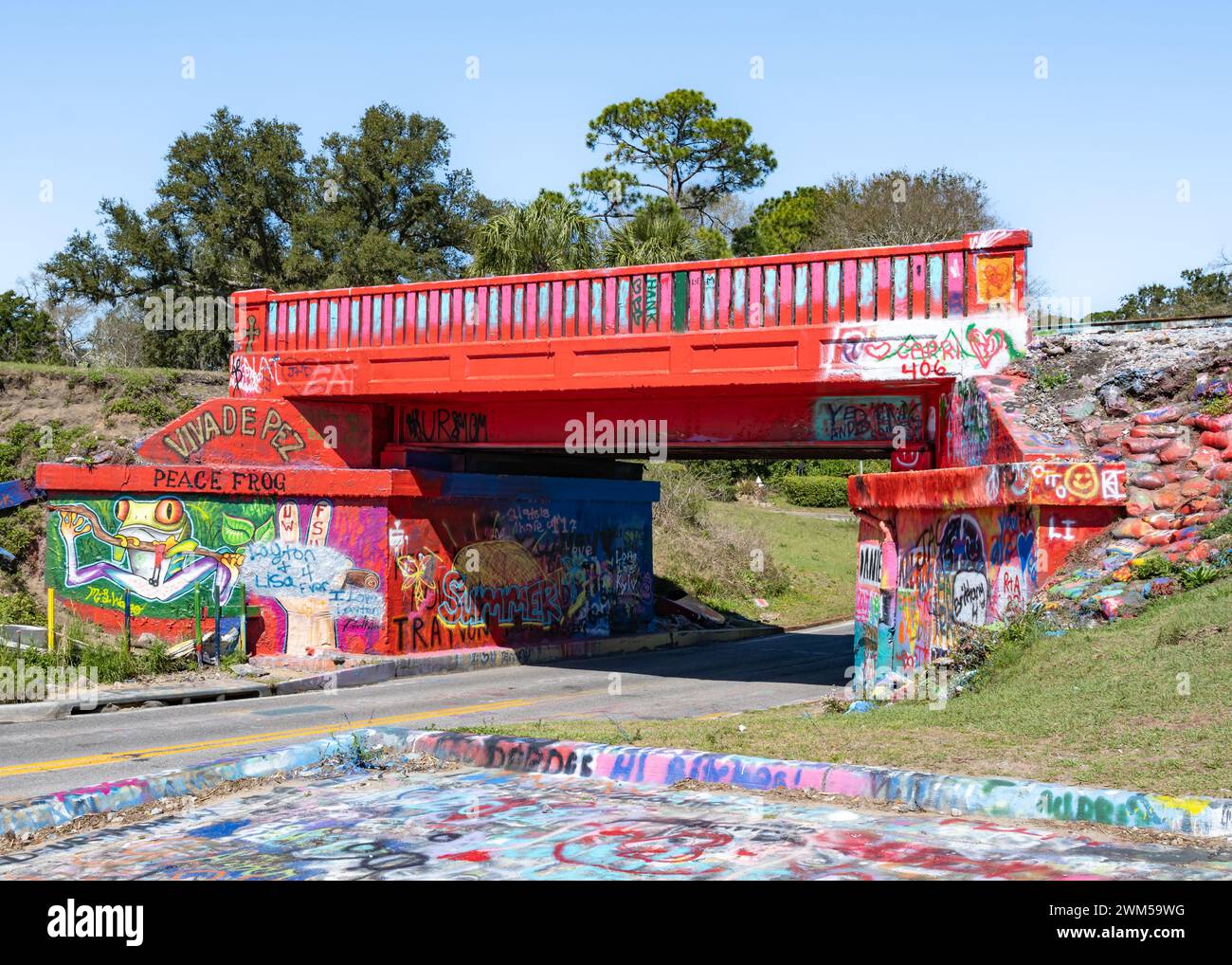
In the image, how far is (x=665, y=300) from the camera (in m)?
18.1

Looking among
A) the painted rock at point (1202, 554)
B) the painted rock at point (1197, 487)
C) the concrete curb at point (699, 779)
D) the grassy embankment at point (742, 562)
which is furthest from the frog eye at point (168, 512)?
the painted rock at point (1202, 554)

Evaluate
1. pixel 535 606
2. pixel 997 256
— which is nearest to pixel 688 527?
pixel 535 606

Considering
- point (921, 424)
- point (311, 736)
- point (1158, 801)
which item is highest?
point (921, 424)

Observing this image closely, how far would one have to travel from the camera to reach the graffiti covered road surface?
20.9 feet

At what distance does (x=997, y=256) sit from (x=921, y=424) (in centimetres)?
290

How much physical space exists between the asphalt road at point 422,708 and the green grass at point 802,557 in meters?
7.96

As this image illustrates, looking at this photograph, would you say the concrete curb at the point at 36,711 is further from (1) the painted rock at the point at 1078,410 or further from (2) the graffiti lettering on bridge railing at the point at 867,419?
→ (1) the painted rock at the point at 1078,410

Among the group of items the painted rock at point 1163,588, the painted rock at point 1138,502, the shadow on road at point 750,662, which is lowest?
the shadow on road at point 750,662

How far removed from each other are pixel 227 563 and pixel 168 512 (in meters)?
1.26

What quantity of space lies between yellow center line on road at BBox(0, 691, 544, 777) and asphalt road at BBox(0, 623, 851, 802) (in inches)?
0.7

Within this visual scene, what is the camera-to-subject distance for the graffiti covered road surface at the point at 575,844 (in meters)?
6.36

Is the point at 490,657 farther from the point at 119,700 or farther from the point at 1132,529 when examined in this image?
the point at 1132,529
